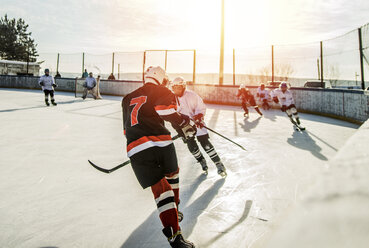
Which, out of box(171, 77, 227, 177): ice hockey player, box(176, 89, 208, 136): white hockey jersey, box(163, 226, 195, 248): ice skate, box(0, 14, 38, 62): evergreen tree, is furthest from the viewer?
box(0, 14, 38, 62): evergreen tree

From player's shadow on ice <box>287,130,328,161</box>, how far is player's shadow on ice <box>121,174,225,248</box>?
112 inches

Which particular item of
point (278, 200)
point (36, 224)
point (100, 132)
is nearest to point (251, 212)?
point (278, 200)

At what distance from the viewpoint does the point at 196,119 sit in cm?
409

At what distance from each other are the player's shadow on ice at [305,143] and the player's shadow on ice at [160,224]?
9.33ft

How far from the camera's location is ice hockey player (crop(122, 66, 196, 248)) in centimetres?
214

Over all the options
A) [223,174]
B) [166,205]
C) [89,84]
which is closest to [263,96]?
[223,174]

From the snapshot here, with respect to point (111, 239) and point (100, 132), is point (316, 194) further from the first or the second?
point (100, 132)

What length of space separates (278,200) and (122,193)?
2004mm

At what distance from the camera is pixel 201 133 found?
4172 millimetres

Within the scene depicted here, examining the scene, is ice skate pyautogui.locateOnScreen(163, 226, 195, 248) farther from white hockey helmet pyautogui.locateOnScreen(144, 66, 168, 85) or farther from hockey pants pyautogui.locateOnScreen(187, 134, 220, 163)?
hockey pants pyautogui.locateOnScreen(187, 134, 220, 163)

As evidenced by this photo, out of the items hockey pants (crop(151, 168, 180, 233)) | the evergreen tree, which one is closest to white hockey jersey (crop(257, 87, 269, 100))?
hockey pants (crop(151, 168, 180, 233))

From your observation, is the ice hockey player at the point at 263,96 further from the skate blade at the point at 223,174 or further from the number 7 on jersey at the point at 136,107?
the number 7 on jersey at the point at 136,107

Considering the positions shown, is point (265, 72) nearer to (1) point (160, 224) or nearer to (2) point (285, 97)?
(2) point (285, 97)

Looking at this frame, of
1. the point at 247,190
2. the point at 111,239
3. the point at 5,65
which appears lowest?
the point at 111,239
